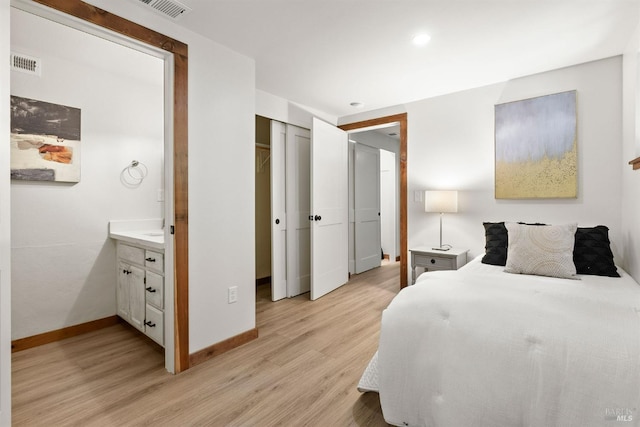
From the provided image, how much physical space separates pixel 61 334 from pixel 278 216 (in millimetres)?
2272

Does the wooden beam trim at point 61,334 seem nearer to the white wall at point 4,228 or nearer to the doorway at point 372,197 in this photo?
the white wall at point 4,228

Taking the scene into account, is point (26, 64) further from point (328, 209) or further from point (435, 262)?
point (435, 262)

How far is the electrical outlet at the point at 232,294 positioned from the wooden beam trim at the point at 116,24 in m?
1.79

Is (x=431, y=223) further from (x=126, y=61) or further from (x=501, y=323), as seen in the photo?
(x=126, y=61)

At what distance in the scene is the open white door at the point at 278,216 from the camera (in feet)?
12.0

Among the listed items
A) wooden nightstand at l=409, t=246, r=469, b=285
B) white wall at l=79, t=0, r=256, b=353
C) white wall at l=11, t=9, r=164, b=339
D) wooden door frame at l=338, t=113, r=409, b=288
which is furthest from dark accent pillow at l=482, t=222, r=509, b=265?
white wall at l=11, t=9, r=164, b=339

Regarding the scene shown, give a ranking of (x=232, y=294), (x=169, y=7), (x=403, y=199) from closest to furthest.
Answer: (x=169, y=7), (x=232, y=294), (x=403, y=199)

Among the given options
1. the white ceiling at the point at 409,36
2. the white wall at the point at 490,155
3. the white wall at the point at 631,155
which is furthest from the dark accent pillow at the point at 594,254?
the white ceiling at the point at 409,36

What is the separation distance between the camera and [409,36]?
232 centimetres

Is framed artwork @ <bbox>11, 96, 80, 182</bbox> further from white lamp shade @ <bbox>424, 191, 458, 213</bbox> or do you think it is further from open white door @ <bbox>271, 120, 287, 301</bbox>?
white lamp shade @ <bbox>424, 191, 458, 213</bbox>

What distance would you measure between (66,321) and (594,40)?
493 cm

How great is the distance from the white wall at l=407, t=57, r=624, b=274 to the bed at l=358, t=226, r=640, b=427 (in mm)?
1384

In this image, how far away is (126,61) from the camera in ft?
9.37

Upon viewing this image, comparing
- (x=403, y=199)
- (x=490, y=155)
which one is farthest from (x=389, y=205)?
(x=490, y=155)
